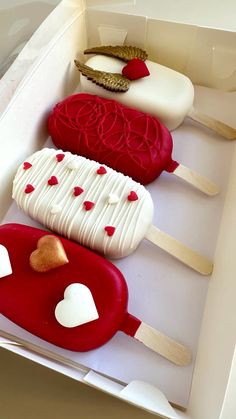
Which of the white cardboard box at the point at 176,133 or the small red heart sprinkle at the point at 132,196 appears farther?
the small red heart sprinkle at the point at 132,196

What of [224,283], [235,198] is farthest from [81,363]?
[235,198]

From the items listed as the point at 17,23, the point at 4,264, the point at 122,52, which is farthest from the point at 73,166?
the point at 17,23

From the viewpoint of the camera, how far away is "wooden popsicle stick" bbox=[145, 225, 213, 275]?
102cm

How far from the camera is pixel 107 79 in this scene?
47.5 inches

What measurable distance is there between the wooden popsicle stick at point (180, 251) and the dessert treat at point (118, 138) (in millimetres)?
162

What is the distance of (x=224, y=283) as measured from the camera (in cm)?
90

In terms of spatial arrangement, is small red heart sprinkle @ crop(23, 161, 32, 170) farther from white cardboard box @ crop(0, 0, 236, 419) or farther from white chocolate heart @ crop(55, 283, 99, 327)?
white chocolate heart @ crop(55, 283, 99, 327)

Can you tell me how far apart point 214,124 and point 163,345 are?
2.13 ft

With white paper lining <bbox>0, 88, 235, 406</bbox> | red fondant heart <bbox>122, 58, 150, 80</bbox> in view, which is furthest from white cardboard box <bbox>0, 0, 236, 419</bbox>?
red fondant heart <bbox>122, 58, 150, 80</bbox>

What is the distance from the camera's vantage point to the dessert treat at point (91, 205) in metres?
0.99

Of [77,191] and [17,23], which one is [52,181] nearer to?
[77,191]

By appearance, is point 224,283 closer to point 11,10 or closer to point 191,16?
point 191,16

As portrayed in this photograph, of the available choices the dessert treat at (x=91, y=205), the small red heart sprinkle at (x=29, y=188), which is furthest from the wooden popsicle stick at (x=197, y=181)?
the small red heart sprinkle at (x=29, y=188)

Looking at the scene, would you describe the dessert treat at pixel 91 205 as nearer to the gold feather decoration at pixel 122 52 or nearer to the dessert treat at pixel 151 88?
the dessert treat at pixel 151 88
